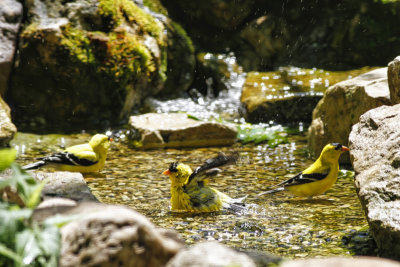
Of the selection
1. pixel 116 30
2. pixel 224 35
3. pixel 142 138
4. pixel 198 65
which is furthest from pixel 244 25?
pixel 142 138

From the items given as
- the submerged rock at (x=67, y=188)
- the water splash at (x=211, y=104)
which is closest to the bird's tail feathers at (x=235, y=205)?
the submerged rock at (x=67, y=188)

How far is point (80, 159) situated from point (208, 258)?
523 centimetres

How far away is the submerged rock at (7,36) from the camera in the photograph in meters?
10.3

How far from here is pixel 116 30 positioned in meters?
11.1

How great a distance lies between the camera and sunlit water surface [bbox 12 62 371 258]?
5.04 m

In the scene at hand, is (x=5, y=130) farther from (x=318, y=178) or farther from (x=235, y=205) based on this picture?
(x=318, y=178)

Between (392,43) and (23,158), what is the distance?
969cm

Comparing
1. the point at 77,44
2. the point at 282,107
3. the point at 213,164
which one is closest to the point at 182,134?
the point at 282,107

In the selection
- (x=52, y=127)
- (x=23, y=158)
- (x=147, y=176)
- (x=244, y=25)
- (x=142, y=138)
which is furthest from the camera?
(x=244, y=25)

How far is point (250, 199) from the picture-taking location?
6.52 meters

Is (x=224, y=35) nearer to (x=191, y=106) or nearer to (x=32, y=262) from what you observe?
(x=191, y=106)

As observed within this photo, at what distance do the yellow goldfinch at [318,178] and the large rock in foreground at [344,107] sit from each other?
1361mm

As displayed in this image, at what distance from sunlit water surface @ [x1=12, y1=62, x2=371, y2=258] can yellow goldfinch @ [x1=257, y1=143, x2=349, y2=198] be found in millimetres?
152

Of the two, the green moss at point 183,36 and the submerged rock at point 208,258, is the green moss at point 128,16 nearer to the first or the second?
the green moss at point 183,36
